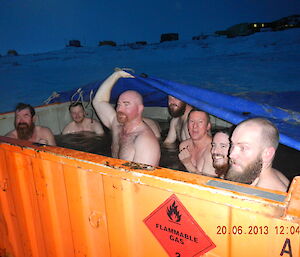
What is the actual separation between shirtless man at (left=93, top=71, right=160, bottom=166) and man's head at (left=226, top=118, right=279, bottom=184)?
118 centimetres

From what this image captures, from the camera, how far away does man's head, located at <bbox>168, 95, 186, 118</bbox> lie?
4977 mm

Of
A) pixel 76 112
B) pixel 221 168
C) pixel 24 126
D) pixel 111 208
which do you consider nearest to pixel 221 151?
pixel 221 168

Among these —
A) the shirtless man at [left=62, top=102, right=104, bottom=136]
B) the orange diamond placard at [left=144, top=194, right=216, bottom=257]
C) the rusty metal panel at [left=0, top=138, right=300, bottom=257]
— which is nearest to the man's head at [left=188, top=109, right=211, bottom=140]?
the rusty metal panel at [left=0, top=138, right=300, bottom=257]

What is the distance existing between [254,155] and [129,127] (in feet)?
6.59

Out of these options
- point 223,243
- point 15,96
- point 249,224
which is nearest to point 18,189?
point 223,243

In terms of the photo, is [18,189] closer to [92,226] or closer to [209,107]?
[92,226]

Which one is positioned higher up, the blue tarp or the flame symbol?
the blue tarp

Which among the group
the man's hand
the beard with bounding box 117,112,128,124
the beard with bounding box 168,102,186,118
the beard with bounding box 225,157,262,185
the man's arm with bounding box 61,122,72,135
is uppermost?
the beard with bounding box 117,112,128,124

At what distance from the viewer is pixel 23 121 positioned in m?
4.51

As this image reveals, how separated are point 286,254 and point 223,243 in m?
0.29

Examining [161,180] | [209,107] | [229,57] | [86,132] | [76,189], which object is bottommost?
[86,132]

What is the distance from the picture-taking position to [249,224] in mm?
1133

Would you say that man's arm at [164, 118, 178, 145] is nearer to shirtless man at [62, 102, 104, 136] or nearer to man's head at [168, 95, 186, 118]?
man's head at [168, 95, 186, 118]

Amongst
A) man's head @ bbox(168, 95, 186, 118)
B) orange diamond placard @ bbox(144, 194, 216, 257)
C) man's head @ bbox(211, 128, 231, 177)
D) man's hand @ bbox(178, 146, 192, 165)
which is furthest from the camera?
man's head @ bbox(168, 95, 186, 118)
